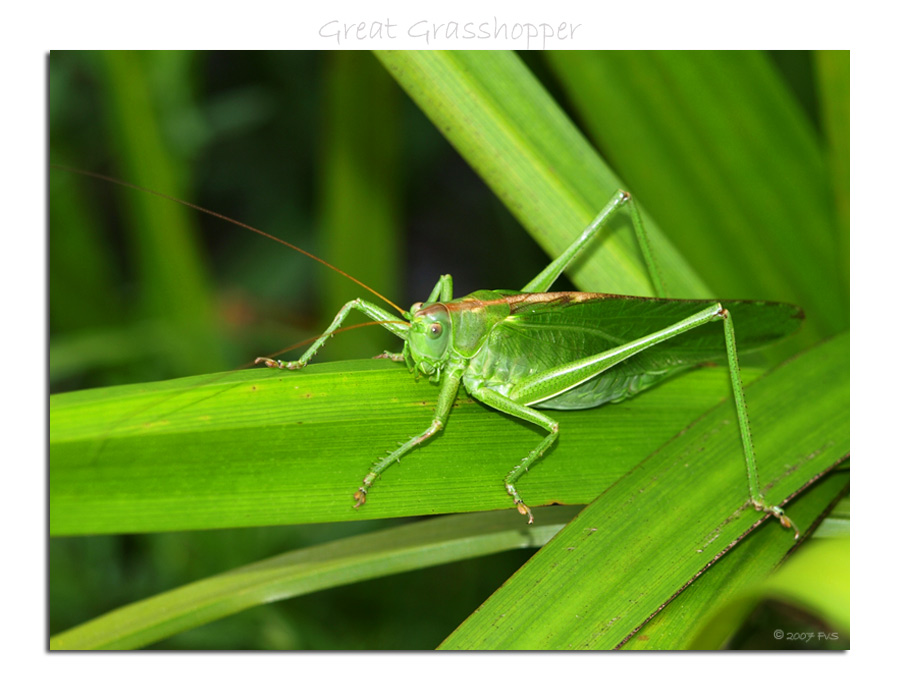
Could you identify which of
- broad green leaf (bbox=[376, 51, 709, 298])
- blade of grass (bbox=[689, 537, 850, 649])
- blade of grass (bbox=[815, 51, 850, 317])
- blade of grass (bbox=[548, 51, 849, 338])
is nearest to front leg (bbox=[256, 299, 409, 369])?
broad green leaf (bbox=[376, 51, 709, 298])

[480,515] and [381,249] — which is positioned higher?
[381,249]

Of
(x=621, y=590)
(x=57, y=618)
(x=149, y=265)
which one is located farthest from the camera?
(x=149, y=265)

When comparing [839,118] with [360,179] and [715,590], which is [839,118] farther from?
[360,179]

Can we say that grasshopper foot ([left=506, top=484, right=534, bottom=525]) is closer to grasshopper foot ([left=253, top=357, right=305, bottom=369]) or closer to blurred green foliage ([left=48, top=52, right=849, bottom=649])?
grasshopper foot ([left=253, top=357, right=305, bottom=369])
